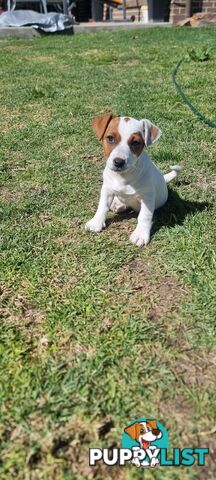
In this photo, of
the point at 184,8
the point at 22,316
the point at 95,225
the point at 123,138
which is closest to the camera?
the point at 22,316

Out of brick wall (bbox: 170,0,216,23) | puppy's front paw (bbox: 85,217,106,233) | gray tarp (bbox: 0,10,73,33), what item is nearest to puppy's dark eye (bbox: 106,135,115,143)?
puppy's front paw (bbox: 85,217,106,233)

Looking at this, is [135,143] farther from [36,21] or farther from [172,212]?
[36,21]

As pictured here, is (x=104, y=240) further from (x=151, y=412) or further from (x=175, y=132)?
(x=175, y=132)

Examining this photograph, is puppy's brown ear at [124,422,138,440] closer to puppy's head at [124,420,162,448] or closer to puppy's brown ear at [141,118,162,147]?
puppy's head at [124,420,162,448]

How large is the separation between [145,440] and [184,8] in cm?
1587

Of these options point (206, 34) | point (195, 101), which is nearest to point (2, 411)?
point (195, 101)

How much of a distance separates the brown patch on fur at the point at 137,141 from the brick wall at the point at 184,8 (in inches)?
556

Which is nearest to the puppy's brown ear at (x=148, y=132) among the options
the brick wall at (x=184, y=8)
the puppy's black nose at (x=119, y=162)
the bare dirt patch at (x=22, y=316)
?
the puppy's black nose at (x=119, y=162)

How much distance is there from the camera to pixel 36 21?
13.8 m

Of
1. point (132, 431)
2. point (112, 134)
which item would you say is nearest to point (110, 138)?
point (112, 134)

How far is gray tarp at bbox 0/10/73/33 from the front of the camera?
13797mm

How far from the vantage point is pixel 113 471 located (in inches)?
66.1

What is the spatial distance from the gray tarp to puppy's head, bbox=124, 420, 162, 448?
1409 centimetres

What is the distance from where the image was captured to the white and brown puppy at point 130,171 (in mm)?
2715
